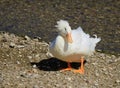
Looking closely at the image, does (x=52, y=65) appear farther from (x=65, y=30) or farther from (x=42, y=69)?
(x=65, y=30)

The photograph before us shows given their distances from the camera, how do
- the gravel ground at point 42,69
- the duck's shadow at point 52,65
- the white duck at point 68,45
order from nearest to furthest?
the gravel ground at point 42,69 < the white duck at point 68,45 < the duck's shadow at point 52,65

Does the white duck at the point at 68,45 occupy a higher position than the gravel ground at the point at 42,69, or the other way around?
the white duck at the point at 68,45

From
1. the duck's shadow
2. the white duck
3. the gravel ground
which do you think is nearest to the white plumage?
the white duck

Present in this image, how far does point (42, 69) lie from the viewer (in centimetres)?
923

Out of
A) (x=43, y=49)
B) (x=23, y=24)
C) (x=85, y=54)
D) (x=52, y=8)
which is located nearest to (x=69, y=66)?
(x=85, y=54)

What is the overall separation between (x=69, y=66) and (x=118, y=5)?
16.1ft

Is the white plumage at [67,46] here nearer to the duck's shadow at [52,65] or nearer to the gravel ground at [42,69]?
the gravel ground at [42,69]

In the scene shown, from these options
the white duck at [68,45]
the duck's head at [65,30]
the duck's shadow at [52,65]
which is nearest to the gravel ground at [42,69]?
the duck's shadow at [52,65]

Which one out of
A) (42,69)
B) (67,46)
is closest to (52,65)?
(42,69)

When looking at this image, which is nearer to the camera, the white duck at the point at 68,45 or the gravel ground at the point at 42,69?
the gravel ground at the point at 42,69

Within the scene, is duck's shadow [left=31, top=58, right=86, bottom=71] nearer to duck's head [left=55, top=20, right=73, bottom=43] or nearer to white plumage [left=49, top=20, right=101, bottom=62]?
white plumage [left=49, top=20, right=101, bottom=62]

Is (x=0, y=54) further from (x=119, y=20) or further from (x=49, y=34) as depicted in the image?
(x=119, y=20)

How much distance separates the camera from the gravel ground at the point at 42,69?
8398 mm

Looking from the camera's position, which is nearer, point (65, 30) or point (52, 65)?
point (65, 30)
